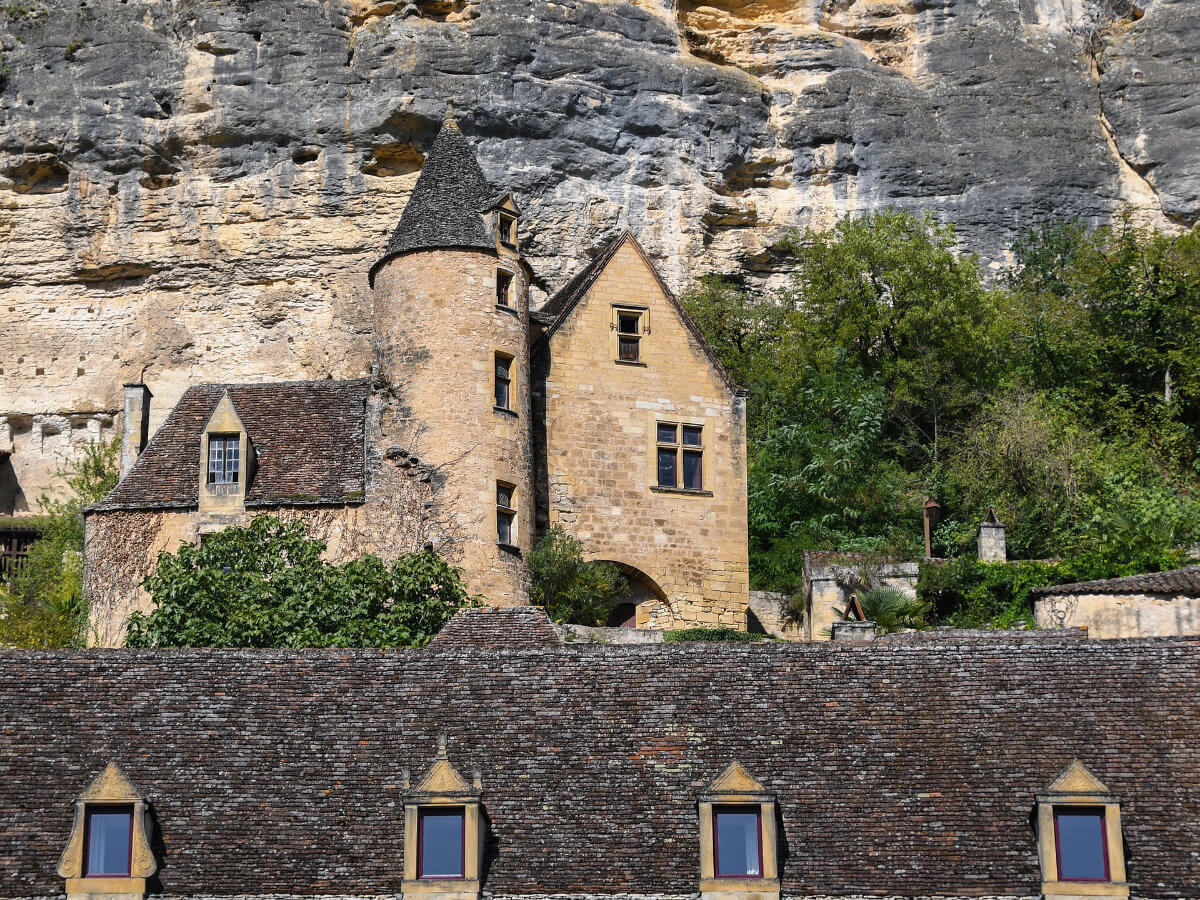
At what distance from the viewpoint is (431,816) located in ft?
76.0

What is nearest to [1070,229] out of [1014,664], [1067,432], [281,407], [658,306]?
[1067,432]

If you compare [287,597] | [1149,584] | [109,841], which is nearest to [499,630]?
[287,597]

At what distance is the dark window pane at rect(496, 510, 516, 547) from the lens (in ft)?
127

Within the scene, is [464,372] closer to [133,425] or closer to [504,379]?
[504,379]

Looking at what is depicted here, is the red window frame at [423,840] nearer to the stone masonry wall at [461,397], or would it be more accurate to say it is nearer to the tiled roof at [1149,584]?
the stone masonry wall at [461,397]

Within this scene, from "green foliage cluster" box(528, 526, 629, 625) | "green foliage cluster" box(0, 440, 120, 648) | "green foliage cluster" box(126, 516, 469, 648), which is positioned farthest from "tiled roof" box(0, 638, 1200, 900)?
"green foliage cluster" box(0, 440, 120, 648)

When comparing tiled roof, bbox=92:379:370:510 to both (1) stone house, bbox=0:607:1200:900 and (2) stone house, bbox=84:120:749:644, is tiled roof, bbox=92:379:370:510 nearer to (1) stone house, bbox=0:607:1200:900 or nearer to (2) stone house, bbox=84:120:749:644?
(2) stone house, bbox=84:120:749:644

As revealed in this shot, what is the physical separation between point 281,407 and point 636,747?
717 inches

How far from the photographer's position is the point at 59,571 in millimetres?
44625

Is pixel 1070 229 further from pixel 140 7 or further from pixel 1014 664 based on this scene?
pixel 1014 664

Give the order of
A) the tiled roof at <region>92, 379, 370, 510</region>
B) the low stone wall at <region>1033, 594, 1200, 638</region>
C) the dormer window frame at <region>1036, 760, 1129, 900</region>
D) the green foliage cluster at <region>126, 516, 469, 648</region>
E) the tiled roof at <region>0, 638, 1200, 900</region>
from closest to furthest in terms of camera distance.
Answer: the dormer window frame at <region>1036, 760, 1129, 900</region>, the tiled roof at <region>0, 638, 1200, 900</region>, the green foliage cluster at <region>126, 516, 469, 648</region>, the low stone wall at <region>1033, 594, 1200, 638</region>, the tiled roof at <region>92, 379, 370, 510</region>

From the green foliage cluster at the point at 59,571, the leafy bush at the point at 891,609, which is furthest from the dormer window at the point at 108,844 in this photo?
the leafy bush at the point at 891,609

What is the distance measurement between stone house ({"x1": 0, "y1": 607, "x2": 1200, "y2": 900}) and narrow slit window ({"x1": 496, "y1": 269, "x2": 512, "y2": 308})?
1485cm

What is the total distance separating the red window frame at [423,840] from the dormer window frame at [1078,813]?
6.39m
